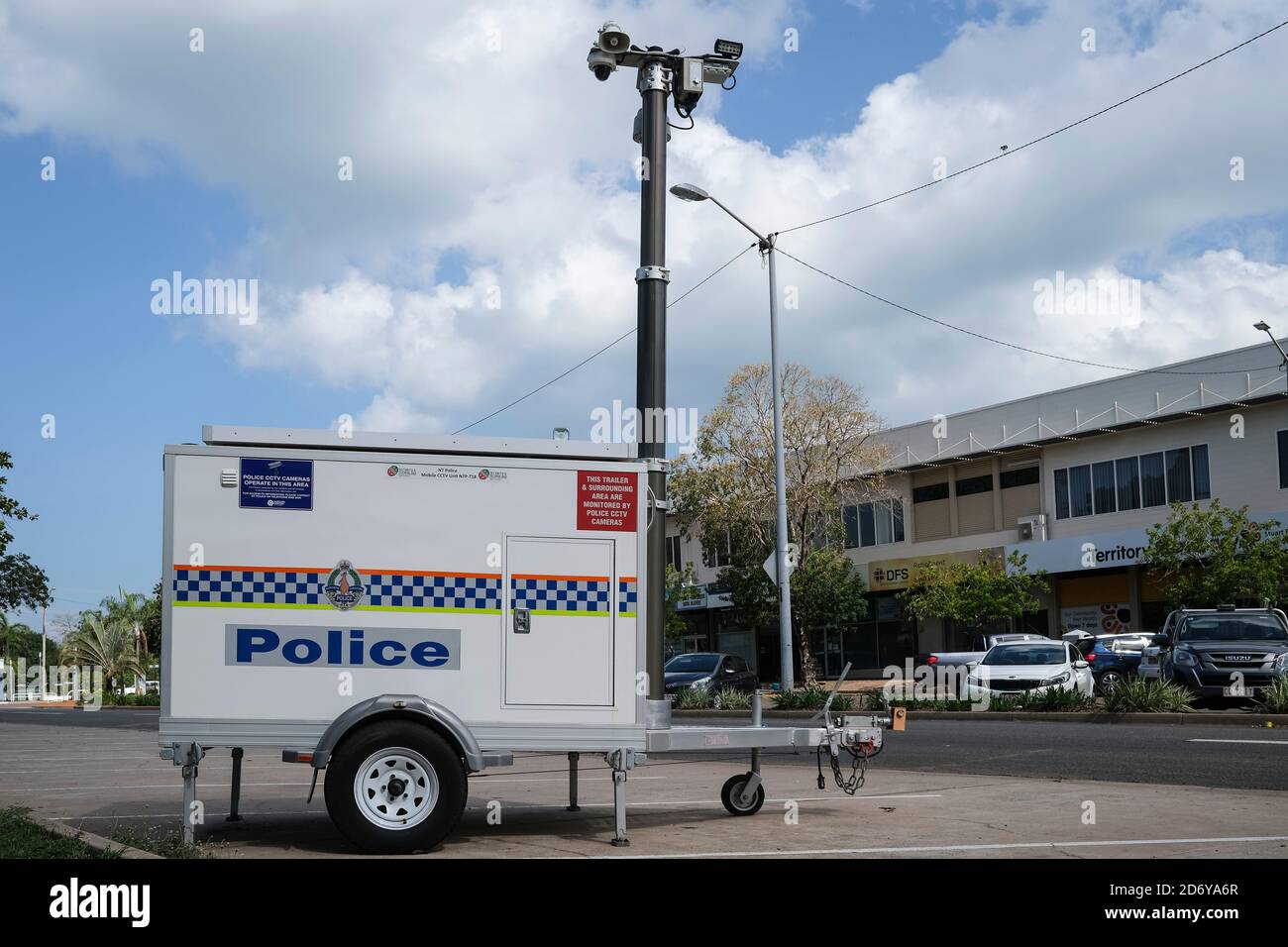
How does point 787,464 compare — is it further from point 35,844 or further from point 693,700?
point 35,844

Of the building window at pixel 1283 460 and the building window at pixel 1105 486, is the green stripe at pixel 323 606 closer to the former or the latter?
the building window at pixel 1283 460

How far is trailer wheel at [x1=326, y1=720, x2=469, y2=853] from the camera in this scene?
8016 mm

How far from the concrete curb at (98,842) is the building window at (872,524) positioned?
39.7 meters

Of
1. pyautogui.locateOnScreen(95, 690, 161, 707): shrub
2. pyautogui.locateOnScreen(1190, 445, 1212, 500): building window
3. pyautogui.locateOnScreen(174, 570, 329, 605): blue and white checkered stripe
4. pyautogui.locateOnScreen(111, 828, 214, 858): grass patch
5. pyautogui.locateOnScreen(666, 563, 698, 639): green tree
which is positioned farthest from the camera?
pyautogui.locateOnScreen(95, 690, 161, 707): shrub

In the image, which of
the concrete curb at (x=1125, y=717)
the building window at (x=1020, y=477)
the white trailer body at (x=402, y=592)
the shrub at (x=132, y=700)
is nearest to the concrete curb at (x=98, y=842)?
the white trailer body at (x=402, y=592)

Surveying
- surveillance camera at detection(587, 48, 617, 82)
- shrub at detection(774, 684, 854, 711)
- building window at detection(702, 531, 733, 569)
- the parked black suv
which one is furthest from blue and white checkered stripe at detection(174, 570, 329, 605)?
building window at detection(702, 531, 733, 569)

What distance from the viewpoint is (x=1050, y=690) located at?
22.3 m

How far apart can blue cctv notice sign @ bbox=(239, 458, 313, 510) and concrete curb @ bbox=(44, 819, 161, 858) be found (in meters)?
2.23

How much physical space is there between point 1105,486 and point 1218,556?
824cm


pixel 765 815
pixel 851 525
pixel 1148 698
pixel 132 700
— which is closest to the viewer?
A: pixel 765 815

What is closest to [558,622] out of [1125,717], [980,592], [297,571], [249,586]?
[297,571]

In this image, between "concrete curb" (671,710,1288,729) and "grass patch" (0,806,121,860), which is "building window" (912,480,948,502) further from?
"grass patch" (0,806,121,860)

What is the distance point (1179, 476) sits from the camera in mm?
38156
